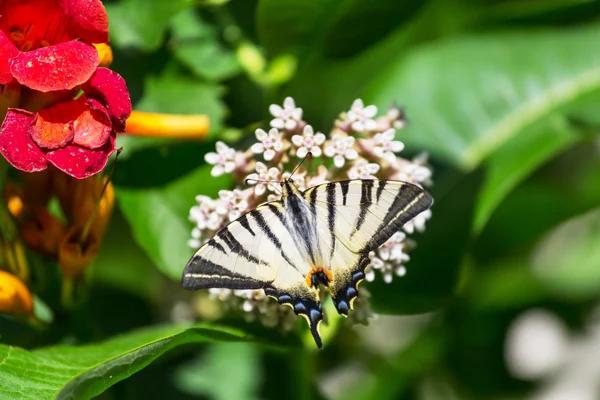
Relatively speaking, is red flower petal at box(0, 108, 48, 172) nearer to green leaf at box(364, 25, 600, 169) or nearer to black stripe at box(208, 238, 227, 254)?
black stripe at box(208, 238, 227, 254)

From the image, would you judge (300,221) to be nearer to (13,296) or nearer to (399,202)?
(399,202)

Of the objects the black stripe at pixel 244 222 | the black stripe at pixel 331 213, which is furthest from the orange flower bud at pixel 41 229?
the black stripe at pixel 331 213

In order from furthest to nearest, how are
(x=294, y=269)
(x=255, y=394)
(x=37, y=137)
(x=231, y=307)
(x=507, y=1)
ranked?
(x=507, y=1), (x=255, y=394), (x=231, y=307), (x=294, y=269), (x=37, y=137)

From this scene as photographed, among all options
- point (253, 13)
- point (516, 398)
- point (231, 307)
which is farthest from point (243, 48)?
point (516, 398)

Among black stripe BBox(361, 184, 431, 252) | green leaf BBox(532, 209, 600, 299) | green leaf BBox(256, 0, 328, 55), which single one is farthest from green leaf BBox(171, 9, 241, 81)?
green leaf BBox(532, 209, 600, 299)

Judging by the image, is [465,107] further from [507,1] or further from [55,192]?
[55,192]

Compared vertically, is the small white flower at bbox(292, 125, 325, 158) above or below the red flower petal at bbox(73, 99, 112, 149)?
above

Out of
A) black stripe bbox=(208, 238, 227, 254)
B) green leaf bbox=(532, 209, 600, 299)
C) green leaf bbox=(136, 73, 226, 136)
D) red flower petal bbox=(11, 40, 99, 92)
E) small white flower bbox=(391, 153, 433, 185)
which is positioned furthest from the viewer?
green leaf bbox=(532, 209, 600, 299)
